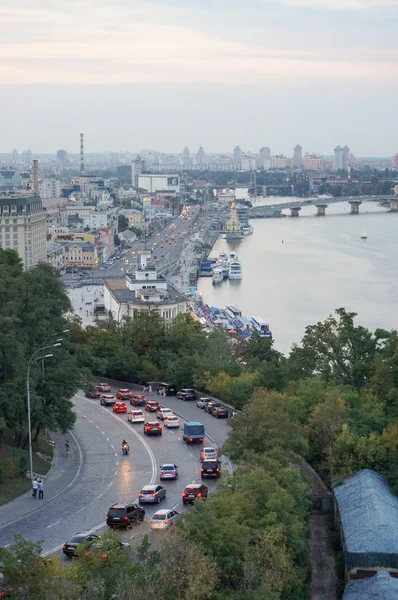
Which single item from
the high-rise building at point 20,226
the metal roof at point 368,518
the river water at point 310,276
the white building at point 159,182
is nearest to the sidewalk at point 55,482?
the metal roof at point 368,518

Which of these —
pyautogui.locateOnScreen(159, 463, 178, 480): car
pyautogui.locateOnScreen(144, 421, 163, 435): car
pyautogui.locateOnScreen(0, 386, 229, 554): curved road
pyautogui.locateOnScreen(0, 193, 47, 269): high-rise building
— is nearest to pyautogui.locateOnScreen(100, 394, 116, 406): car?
pyautogui.locateOnScreen(0, 386, 229, 554): curved road

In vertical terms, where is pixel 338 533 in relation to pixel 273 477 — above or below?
below

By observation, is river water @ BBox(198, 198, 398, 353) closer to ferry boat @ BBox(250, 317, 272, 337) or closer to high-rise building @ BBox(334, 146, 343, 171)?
ferry boat @ BBox(250, 317, 272, 337)

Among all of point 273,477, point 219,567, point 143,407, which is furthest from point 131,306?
point 219,567

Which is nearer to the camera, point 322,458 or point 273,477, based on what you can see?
point 273,477

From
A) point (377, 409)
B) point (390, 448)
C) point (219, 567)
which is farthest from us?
point (377, 409)

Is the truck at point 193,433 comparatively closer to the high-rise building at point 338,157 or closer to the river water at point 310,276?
the river water at point 310,276

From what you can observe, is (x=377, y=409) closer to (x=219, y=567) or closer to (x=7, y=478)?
(x=7, y=478)
